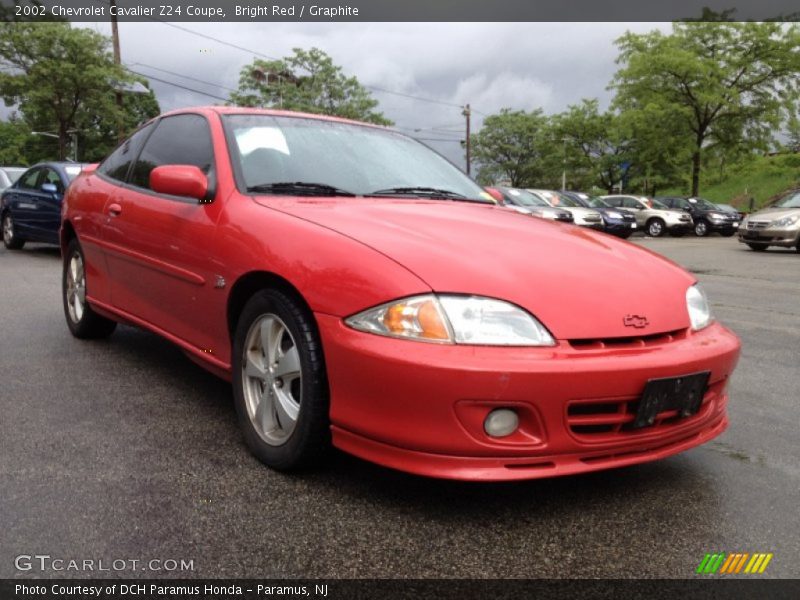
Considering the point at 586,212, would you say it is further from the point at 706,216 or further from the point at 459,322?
the point at 459,322

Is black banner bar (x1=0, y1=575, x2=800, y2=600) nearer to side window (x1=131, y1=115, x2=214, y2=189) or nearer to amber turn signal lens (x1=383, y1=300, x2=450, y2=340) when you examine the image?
amber turn signal lens (x1=383, y1=300, x2=450, y2=340)

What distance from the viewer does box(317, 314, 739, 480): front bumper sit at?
219 centimetres

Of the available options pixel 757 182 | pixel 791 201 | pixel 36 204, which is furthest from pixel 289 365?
pixel 757 182

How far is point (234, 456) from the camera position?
2891 mm

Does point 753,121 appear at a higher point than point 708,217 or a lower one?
higher

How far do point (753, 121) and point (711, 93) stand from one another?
99.3 inches

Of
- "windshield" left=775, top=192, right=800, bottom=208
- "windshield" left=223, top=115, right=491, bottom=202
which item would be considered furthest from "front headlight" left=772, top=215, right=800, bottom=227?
"windshield" left=223, top=115, right=491, bottom=202

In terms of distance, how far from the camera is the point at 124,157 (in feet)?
14.7

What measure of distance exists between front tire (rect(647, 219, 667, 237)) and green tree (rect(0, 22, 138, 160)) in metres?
21.7

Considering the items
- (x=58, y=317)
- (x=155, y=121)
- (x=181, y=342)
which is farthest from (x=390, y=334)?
(x=58, y=317)

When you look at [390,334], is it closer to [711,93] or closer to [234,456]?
[234,456]

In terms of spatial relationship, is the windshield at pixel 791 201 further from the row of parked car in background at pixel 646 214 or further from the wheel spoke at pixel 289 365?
the wheel spoke at pixel 289 365

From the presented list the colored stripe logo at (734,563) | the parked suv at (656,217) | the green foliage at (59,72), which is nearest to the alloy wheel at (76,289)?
the colored stripe logo at (734,563)

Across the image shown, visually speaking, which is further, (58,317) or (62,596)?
(58,317)
